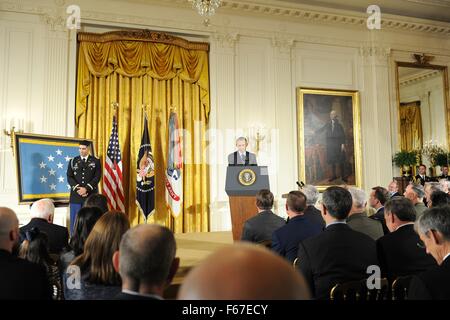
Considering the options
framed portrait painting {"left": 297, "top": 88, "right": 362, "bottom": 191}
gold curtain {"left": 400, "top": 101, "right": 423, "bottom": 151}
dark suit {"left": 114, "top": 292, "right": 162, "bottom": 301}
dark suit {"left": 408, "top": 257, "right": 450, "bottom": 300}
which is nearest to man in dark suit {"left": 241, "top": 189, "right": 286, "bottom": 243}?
dark suit {"left": 408, "top": 257, "right": 450, "bottom": 300}

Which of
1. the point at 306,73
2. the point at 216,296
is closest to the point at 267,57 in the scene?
the point at 306,73

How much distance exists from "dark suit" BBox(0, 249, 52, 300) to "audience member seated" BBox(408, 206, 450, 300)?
1.77 metres

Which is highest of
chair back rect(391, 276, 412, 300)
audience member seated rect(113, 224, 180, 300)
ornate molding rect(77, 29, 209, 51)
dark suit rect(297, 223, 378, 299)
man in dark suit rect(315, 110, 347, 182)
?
ornate molding rect(77, 29, 209, 51)

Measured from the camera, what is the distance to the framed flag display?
6676 mm

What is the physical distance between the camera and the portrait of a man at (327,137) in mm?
9859

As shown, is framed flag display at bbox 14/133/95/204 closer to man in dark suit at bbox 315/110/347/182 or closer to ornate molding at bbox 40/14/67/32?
ornate molding at bbox 40/14/67/32

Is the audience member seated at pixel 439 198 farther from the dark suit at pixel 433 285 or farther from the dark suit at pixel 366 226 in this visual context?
the dark suit at pixel 433 285

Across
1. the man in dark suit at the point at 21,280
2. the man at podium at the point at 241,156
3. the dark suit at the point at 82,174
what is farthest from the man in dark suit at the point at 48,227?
the man at podium at the point at 241,156

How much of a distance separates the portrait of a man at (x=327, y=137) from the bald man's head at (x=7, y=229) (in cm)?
809

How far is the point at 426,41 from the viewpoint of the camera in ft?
37.6

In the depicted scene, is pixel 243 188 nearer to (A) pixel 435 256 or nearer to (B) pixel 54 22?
(A) pixel 435 256

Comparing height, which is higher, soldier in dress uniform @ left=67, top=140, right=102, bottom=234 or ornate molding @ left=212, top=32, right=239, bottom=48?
ornate molding @ left=212, top=32, right=239, bottom=48

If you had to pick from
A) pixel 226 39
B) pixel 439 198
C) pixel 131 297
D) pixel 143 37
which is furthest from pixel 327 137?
pixel 131 297
